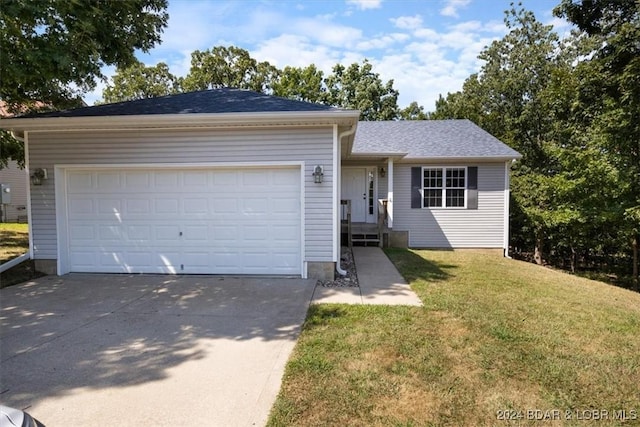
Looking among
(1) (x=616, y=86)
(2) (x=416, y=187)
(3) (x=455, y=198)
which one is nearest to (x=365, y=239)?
(2) (x=416, y=187)

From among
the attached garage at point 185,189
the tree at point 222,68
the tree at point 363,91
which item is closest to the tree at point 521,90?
the tree at point 363,91

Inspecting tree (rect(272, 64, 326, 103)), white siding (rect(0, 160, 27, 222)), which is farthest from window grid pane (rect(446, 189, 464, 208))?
white siding (rect(0, 160, 27, 222))

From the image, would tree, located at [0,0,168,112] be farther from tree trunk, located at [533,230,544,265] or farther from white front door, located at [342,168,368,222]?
A: tree trunk, located at [533,230,544,265]

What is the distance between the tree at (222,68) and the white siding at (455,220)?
758 inches

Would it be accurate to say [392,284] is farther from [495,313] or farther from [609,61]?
[609,61]

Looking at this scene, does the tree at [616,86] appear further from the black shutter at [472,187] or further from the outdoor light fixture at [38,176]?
the outdoor light fixture at [38,176]

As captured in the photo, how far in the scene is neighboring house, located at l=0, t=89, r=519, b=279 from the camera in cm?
646

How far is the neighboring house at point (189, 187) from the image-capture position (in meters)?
6.46

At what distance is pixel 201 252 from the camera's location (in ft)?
22.6

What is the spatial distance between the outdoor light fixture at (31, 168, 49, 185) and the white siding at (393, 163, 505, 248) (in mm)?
9171

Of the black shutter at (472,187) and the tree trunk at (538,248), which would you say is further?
the tree trunk at (538,248)

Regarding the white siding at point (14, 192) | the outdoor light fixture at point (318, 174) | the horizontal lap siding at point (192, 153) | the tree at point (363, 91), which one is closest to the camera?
the outdoor light fixture at point (318, 174)

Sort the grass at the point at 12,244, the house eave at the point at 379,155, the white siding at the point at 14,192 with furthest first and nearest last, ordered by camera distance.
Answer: the white siding at the point at 14,192 < the house eave at the point at 379,155 < the grass at the point at 12,244

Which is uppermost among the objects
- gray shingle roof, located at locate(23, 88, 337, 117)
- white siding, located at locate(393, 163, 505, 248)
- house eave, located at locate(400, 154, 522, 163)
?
gray shingle roof, located at locate(23, 88, 337, 117)
